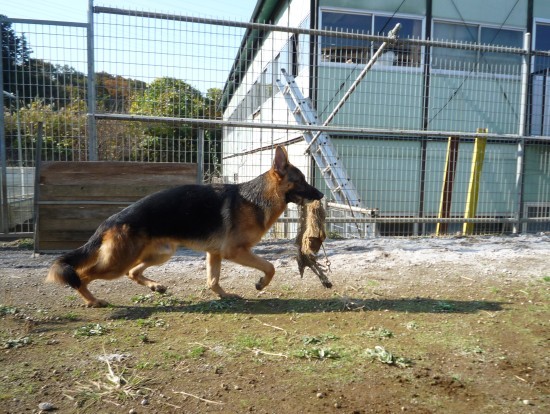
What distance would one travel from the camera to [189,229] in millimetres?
4367

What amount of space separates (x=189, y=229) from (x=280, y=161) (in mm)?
1206

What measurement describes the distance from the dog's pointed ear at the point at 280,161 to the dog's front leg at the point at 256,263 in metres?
0.94

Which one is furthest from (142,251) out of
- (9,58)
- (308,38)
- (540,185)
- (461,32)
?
(461,32)

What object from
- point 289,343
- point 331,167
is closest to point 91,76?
point 331,167

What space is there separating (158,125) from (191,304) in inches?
145

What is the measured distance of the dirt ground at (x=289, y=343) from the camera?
2.41 m

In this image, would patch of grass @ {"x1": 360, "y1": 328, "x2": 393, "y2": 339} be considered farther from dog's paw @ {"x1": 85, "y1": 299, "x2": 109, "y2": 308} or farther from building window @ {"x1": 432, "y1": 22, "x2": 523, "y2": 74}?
building window @ {"x1": 432, "y1": 22, "x2": 523, "y2": 74}

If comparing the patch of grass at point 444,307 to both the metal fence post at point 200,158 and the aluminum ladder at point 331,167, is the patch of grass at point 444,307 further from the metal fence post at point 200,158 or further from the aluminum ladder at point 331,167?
the metal fence post at point 200,158

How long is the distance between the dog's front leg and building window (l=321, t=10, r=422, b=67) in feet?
15.7

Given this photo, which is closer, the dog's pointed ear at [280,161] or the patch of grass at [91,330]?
the patch of grass at [91,330]

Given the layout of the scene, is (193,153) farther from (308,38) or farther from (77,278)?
(77,278)

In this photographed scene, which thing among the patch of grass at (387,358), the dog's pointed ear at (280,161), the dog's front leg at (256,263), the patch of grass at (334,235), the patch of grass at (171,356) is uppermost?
the dog's pointed ear at (280,161)

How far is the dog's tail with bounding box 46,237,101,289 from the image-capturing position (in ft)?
12.7

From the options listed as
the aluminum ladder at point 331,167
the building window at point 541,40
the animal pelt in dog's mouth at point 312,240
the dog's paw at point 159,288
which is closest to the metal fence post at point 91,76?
the dog's paw at point 159,288
